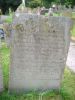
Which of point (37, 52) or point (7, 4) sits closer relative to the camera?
point (37, 52)

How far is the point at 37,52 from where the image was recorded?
810 centimetres

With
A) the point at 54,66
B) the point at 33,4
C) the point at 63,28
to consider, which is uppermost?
the point at 63,28

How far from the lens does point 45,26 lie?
26.3ft

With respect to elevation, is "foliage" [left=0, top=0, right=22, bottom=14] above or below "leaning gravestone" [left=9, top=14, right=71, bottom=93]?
below

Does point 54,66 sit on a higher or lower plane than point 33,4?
higher

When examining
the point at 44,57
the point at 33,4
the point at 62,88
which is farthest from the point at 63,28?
the point at 33,4

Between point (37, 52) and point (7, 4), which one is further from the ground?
point (37, 52)

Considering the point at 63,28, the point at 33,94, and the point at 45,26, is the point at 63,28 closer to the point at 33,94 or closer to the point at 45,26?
the point at 45,26

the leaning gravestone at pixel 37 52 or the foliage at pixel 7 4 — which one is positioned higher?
the leaning gravestone at pixel 37 52

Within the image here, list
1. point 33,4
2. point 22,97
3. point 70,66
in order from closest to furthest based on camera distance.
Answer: point 22,97, point 70,66, point 33,4

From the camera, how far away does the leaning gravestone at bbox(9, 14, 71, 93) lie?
7.97 m

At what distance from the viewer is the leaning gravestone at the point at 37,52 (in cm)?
797

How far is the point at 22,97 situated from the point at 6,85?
64 centimetres

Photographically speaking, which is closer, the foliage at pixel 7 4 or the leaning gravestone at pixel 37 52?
the leaning gravestone at pixel 37 52
